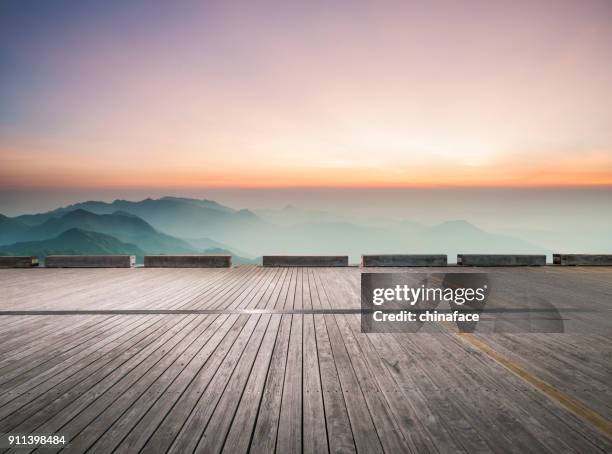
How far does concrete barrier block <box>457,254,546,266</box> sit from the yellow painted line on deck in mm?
7499

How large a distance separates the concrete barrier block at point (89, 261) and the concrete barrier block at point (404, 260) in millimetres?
7724

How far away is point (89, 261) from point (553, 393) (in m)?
11.7

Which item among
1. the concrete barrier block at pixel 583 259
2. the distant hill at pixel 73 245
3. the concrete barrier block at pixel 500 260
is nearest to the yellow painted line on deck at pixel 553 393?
the concrete barrier block at pixel 500 260

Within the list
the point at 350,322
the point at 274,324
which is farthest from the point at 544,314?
the point at 274,324

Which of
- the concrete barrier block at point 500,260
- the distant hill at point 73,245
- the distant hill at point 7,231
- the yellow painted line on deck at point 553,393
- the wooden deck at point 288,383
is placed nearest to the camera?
the wooden deck at point 288,383

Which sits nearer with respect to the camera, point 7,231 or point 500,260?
point 500,260

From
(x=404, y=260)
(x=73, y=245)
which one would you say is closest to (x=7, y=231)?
(x=73, y=245)

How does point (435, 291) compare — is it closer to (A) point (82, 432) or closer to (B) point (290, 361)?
(B) point (290, 361)

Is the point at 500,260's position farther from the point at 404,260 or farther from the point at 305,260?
the point at 305,260

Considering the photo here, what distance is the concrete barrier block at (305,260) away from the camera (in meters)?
10.2

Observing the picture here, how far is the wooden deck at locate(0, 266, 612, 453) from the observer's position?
7.16 ft

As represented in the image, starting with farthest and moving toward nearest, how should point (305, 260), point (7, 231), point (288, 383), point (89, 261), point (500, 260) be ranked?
point (7, 231)
point (500, 260)
point (305, 260)
point (89, 261)
point (288, 383)

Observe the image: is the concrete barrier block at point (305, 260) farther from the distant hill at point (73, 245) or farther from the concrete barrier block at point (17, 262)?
the distant hill at point (73, 245)

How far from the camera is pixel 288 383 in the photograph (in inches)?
114
